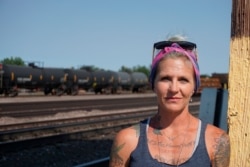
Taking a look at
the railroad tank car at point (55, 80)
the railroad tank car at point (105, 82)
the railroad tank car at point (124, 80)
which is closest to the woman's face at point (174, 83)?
the railroad tank car at point (55, 80)

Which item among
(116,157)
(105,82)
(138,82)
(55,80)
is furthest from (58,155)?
(138,82)

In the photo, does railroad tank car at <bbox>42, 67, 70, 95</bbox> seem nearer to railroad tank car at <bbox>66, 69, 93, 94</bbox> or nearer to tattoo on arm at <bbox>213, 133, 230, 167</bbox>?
railroad tank car at <bbox>66, 69, 93, 94</bbox>

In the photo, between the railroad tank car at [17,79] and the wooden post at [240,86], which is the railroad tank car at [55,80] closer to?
the railroad tank car at [17,79]

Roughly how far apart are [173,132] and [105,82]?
48299 millimetres

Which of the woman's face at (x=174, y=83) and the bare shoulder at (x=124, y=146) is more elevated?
the woman's face at (x=174, y=83)

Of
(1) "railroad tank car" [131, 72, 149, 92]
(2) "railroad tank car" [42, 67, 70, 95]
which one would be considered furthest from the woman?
(1) "railroad tank car" [131, 72, 149, 92]

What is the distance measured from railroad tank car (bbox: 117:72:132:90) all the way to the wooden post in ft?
166

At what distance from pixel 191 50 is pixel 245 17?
0.39 m

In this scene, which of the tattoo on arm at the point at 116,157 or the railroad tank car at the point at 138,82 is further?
the railroad tank car at the point at 138,82

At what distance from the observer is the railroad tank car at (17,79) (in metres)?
36.6

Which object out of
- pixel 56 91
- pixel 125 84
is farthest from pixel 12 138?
pixel 125 84

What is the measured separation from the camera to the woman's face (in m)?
2.12

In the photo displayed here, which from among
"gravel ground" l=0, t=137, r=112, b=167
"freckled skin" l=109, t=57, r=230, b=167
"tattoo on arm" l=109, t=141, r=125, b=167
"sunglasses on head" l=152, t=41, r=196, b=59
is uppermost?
"sunglasses on head" l=152, t=41, r=196, b=59

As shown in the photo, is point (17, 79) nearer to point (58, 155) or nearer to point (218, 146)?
point (58, 155)
